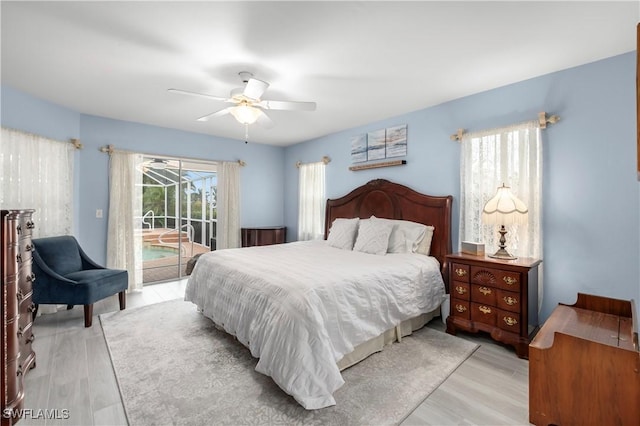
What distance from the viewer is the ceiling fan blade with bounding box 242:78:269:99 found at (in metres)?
2.31

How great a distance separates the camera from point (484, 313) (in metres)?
2.63

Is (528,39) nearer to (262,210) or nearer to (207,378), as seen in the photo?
(207,378)

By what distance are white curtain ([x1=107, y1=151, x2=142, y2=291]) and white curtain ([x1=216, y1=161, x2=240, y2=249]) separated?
125 cm

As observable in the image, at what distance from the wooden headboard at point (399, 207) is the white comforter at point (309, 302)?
0.36m

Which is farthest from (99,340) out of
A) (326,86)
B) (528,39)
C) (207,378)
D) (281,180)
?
(528,39)

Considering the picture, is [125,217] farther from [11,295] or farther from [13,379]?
[13,379]

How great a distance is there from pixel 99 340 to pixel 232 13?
9.98 ft

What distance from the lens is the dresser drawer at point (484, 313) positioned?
2.58m

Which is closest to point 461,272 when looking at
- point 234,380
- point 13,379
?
point 234,380

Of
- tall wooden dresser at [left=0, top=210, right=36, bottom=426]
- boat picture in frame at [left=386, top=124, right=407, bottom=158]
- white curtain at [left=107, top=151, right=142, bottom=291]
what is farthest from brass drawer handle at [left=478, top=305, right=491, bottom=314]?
white curtain at [left=107, top=151, right=142, bottom=291]

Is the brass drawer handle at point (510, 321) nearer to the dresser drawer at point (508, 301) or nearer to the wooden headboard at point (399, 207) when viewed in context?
the dresser drawer at point (508, 301)

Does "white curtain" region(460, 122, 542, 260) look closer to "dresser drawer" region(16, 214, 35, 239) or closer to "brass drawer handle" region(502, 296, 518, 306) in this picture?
"brass drawer handle" region(502, 296, 518, 306)

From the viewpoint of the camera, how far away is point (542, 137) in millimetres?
2740

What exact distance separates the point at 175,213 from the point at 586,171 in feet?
17.9
